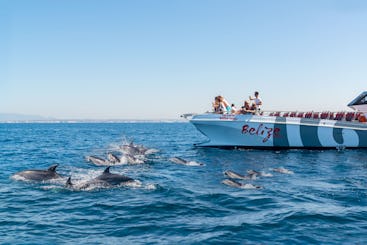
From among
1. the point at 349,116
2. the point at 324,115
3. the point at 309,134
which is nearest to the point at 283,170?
the point at 309,134

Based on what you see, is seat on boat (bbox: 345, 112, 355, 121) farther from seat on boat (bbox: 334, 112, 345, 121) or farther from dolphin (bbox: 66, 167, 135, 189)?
dolphin (bbox: 66, 167, 135, 189)

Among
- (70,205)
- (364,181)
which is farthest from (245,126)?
(70,205)

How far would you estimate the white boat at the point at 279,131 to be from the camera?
2467 cm

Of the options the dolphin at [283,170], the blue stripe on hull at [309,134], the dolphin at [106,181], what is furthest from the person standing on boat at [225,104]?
the dolphin at [106,181]

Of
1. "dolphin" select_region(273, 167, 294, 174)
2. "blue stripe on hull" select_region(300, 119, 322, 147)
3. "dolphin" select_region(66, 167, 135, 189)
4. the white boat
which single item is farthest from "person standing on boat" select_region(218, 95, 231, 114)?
"dolphin" select_region(66, 167, 135, 189)

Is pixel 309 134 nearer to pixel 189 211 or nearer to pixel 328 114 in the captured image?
pixel 328 114

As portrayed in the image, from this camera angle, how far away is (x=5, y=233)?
787cm

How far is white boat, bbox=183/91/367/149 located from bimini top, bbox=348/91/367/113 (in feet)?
13.4

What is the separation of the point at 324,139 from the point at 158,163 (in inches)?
520

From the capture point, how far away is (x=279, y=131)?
24.9 m

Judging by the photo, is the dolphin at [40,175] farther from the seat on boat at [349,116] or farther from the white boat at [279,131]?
the seat on boat at [349,116]

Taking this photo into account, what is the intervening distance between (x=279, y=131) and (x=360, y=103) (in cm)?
1015

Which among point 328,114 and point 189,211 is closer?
point 189,211

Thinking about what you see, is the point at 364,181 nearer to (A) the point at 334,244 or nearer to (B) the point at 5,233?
(A) the point at 334,244
